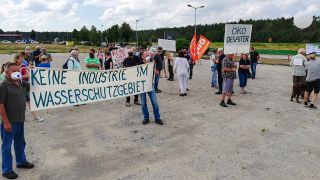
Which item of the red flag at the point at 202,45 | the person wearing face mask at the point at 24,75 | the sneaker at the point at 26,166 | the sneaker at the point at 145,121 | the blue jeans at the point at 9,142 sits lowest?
the sneaker at the point at 26,166

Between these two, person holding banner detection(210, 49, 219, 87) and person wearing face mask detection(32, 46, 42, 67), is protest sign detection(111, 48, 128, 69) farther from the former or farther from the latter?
person holding banner detection(210, 49, 219, 87)

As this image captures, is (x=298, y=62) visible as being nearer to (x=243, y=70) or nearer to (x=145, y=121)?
(x=243, y=70)

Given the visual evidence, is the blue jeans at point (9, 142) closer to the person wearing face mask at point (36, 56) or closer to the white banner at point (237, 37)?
the white banner at point (237, 37)

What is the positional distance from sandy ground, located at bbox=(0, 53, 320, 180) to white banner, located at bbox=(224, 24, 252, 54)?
2.71 meters

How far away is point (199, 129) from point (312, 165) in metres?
2.96

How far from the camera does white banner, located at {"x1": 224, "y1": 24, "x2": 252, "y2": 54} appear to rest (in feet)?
44.3

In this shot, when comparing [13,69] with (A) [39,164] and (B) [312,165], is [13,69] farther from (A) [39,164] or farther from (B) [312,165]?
(B) [312,165]

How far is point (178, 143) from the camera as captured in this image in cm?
759

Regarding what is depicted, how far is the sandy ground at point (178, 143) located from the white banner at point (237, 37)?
8.91ft

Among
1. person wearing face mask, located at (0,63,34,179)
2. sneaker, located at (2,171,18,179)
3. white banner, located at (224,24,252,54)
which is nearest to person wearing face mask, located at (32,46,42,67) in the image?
white banner, located at (224,24,252,54)

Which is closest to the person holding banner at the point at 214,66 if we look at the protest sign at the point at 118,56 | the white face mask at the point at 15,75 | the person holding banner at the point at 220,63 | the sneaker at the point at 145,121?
the person holding banner at the point at 220,63

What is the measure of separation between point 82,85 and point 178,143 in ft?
8.31

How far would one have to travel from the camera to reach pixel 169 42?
26984 millimetres

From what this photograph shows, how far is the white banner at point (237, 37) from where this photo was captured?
13.5 metres
